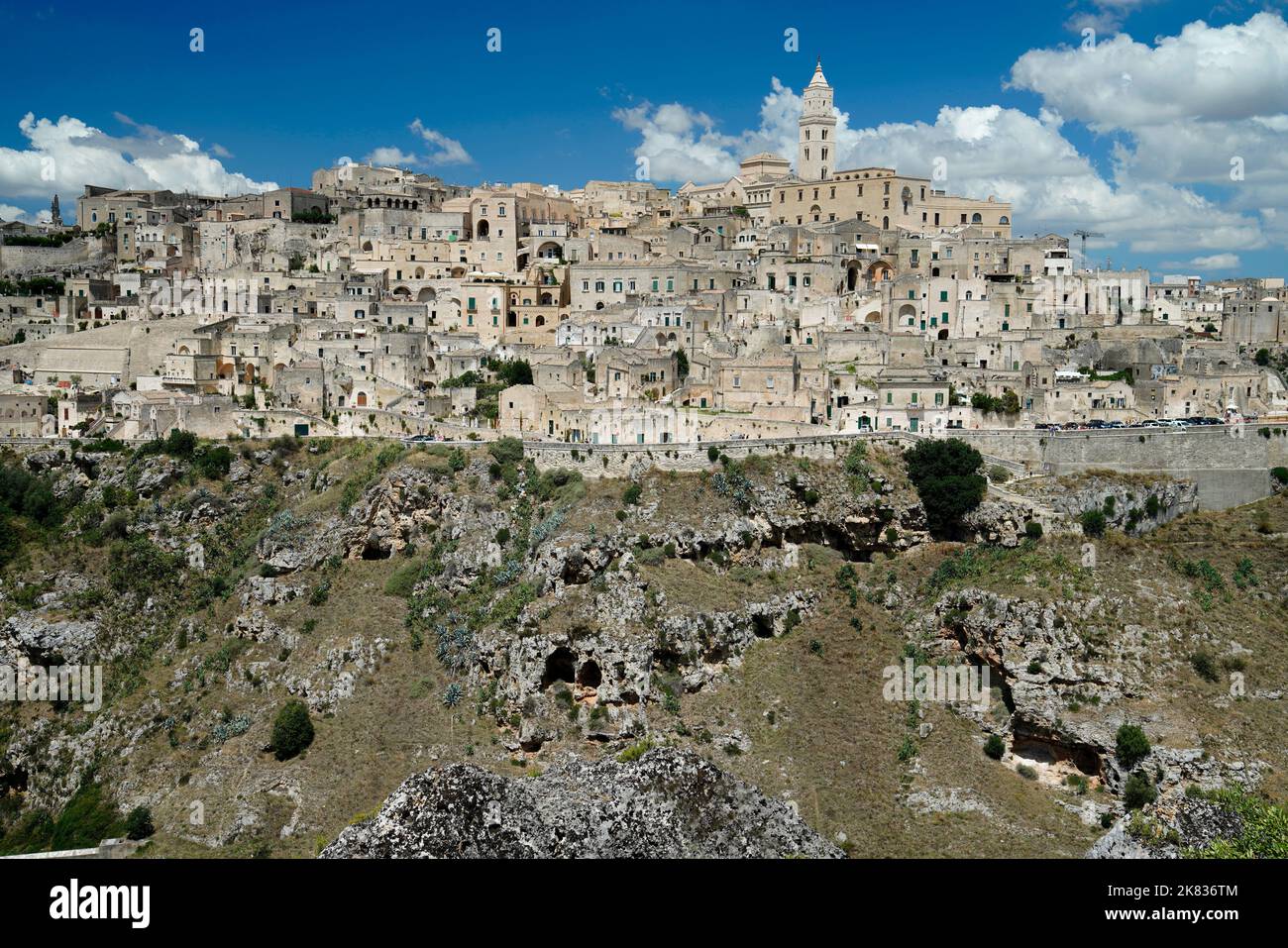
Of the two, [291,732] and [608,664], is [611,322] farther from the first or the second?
[291,732]

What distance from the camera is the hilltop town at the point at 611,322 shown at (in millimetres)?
45281

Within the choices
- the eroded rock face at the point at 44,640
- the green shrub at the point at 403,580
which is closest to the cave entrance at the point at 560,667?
the green shrub at the point at 403,580

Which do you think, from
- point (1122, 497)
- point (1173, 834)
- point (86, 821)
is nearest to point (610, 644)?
point (86, 821)

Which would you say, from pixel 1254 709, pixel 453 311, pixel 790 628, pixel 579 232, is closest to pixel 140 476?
pixel 453 311

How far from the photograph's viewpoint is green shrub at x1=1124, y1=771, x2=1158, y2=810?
27009 mm

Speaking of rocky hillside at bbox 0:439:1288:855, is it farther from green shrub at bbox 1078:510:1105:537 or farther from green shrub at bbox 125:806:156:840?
green shrub at bbox 1078:510:1105:537

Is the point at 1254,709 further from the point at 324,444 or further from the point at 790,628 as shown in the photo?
the point at 324,444

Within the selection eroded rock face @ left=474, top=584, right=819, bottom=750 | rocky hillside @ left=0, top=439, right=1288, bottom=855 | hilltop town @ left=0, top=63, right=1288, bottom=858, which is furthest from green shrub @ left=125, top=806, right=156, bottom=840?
eroded rock face @ left=474, top=584, right=819, bottom=750

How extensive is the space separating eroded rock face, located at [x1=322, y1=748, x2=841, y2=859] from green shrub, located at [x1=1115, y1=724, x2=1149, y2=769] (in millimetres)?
16450

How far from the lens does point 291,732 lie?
31234mm

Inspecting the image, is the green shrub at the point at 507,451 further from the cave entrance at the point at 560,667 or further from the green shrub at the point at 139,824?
the green shrub at the point at 139,824

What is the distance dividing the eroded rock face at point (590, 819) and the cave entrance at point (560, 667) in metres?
17.8

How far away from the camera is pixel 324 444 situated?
147 ft

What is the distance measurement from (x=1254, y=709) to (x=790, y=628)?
40.9 ft
